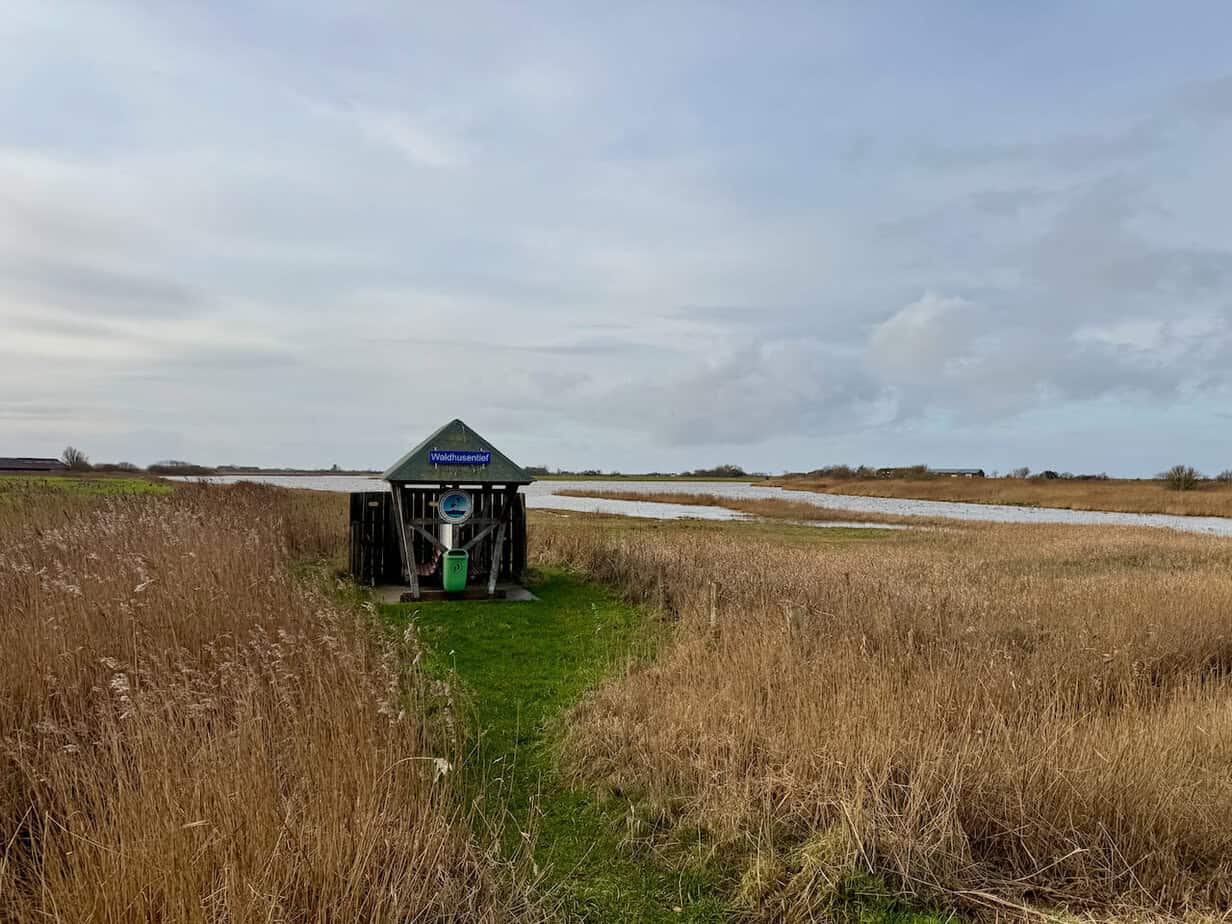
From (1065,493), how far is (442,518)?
61463 millimetres

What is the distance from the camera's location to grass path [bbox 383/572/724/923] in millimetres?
3809

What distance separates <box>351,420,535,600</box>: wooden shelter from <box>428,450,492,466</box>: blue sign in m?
0.01

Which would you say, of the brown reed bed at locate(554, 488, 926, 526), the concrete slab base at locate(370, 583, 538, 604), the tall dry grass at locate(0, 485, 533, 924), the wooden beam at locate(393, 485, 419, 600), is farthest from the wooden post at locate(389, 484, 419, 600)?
the brown reed bed at locate(554, 488, 926, 526)

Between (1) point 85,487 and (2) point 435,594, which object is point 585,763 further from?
(1) point 85,487

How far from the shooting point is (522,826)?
173 inches

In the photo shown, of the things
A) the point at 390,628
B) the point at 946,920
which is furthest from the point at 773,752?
the point at 390,628

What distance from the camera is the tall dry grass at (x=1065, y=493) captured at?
48.2m

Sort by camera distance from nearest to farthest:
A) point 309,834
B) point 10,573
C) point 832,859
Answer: point 309,834 < point 832,859 < point 10,573

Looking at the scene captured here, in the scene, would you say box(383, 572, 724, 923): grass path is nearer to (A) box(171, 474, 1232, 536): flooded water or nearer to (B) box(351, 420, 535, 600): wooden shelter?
(B) box(351, 420, 535, 600): wooden shelter

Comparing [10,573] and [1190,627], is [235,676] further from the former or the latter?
[1190,627]

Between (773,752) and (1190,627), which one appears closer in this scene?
(773,752)

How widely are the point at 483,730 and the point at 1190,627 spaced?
27.9ft

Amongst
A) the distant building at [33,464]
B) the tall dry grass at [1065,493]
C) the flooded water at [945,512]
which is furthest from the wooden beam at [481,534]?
the distant building at [33,464]

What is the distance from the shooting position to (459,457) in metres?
10.7
